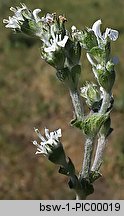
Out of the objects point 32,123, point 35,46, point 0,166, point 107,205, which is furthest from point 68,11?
point 107,205

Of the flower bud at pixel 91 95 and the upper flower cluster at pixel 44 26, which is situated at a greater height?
the upper flower cluster at pixel 44 26

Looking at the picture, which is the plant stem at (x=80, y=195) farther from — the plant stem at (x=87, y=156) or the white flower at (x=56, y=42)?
the white flower at (x=56, y=42)

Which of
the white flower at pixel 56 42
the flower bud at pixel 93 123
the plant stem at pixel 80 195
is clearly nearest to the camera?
the white flower at pixel 56 42

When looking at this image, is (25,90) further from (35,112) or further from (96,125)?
(96,125)

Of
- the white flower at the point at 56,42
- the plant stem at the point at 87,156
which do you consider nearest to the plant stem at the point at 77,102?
the plant stem at the point at 87,156

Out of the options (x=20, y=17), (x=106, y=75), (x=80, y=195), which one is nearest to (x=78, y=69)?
(x=106, y=75)

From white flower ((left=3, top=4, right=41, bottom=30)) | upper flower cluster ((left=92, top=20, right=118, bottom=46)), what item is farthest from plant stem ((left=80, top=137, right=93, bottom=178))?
white flower ((left=3, top=4, right=41, bottom=30))

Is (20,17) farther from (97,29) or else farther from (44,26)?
(97,29)

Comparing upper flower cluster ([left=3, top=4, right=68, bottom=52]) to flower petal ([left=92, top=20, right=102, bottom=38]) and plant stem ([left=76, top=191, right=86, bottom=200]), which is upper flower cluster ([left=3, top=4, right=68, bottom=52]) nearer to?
flower petal ([left=92, top=20, right=102, bottom=38])
